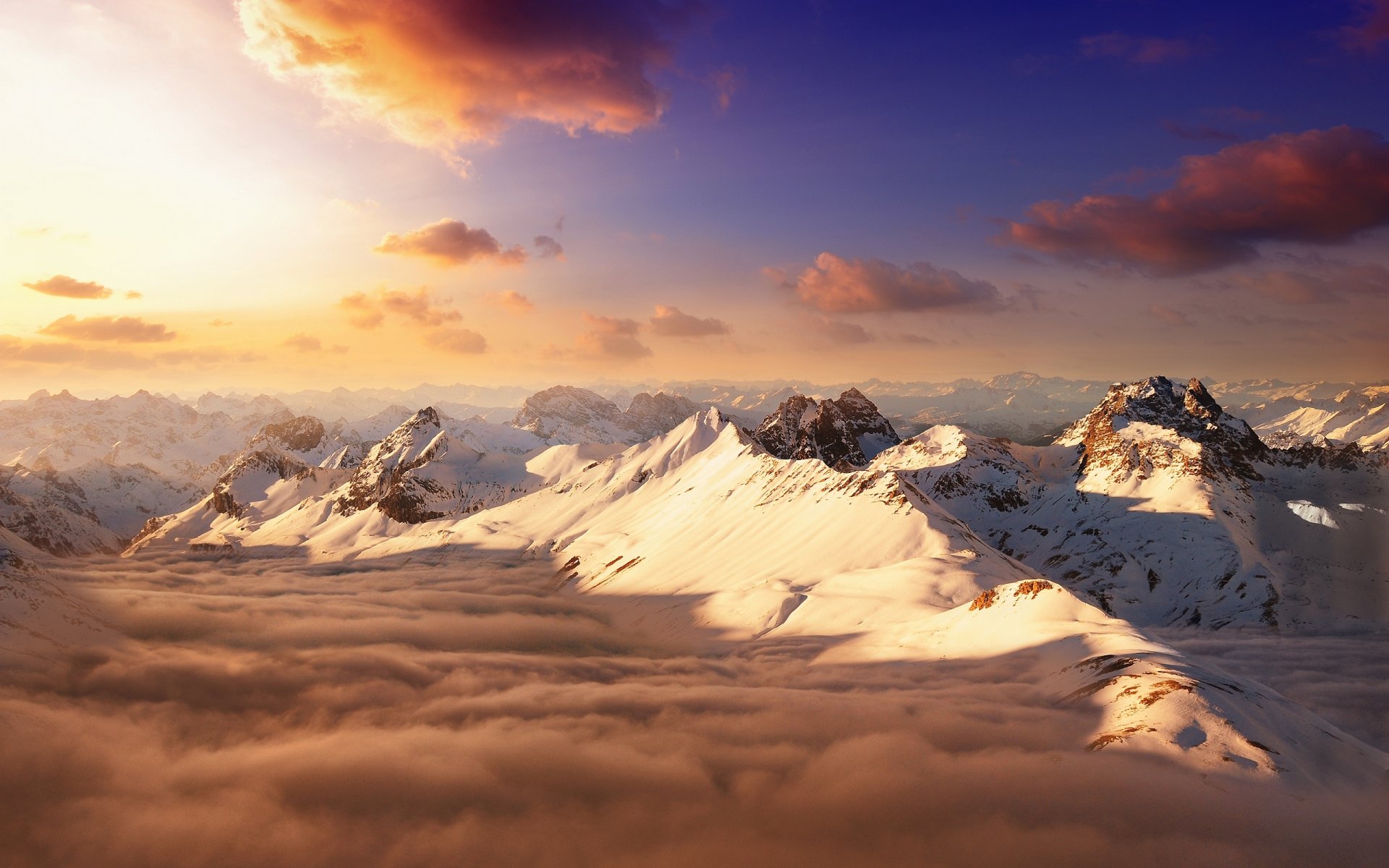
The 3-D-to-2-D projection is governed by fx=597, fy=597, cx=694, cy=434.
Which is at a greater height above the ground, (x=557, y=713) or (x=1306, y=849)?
(x=1306, y=849)

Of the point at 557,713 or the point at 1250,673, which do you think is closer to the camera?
the point at 557,713

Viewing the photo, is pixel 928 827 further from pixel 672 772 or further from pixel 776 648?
pixel 776 648

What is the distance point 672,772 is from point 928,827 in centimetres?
2725

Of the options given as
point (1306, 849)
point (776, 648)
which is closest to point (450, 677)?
point (776, 648)

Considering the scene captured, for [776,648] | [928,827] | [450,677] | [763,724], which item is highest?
[928,827]

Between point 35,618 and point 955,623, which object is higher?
point 955,623

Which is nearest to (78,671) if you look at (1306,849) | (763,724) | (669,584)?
(669,584)

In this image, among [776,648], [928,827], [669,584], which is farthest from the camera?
[669,584]

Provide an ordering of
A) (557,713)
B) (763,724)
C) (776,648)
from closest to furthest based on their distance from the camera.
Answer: (763,724) → (557,713) → (776,648)

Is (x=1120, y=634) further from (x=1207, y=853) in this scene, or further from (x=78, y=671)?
(x=78, y=671)

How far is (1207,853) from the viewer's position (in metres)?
37.6

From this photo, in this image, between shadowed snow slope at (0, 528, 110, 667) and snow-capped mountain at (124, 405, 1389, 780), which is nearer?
snow-capped mountain at (124, 405, 1389, 780)

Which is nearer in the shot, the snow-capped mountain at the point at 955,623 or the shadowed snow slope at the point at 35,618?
the snow-capped mountain at the point at 955,623

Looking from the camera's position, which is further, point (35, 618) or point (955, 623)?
point (35, 618)
